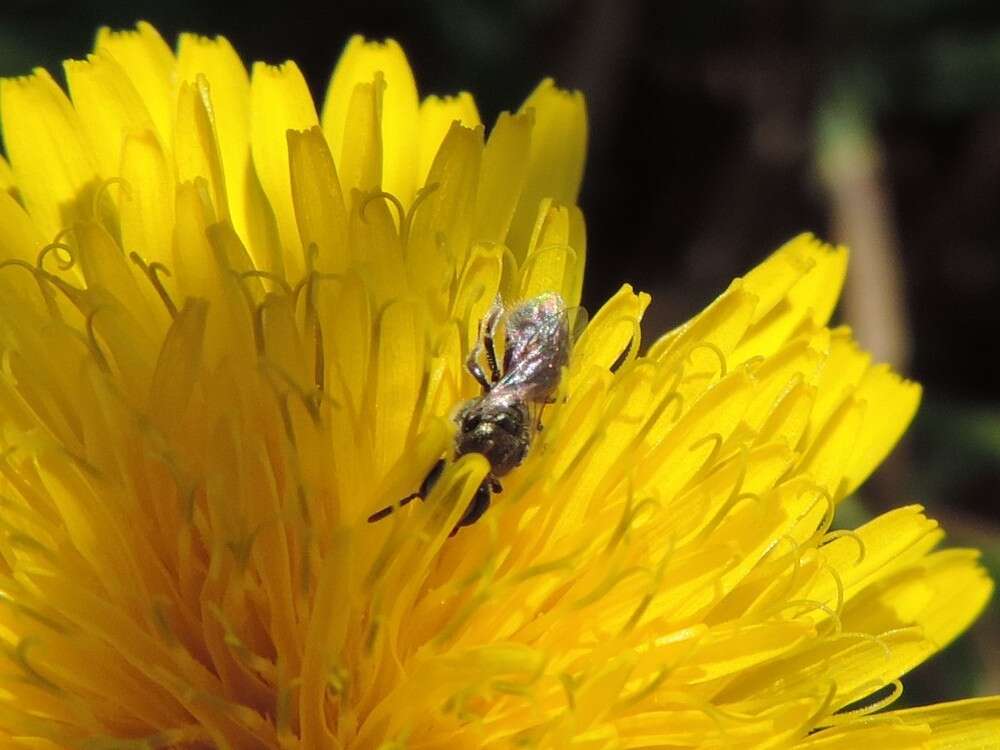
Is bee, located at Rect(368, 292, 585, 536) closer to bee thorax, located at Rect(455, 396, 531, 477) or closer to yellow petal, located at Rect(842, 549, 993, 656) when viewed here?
bee thorax, located at Rect(455, 396, 531, 477)

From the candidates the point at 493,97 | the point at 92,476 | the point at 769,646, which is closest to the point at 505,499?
the point at 769,646

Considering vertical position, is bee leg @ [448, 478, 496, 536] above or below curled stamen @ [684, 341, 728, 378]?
below

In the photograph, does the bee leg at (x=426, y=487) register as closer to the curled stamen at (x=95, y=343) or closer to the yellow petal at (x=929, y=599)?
the curled stamen at (x=95, y=343)

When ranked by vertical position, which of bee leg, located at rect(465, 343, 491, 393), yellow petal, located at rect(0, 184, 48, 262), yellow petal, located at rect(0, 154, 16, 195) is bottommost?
bee leg, located at rect(465, 343, 491, 393)

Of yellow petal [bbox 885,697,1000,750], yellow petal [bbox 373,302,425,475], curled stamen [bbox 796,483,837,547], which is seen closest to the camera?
yellow petal [bbox 373,302,425,475]

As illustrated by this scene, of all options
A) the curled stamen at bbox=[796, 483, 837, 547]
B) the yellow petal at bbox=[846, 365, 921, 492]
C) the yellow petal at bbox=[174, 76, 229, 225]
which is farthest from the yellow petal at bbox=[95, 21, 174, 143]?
the yellow petal at bbox=[846, 365, 921, 492]

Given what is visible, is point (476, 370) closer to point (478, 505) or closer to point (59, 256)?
point (478, 505)

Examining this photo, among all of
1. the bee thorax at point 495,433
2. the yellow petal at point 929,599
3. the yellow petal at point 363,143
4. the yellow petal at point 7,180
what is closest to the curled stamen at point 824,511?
the yellow petal at point 929,599

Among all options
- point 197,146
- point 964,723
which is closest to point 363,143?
point 197,146
